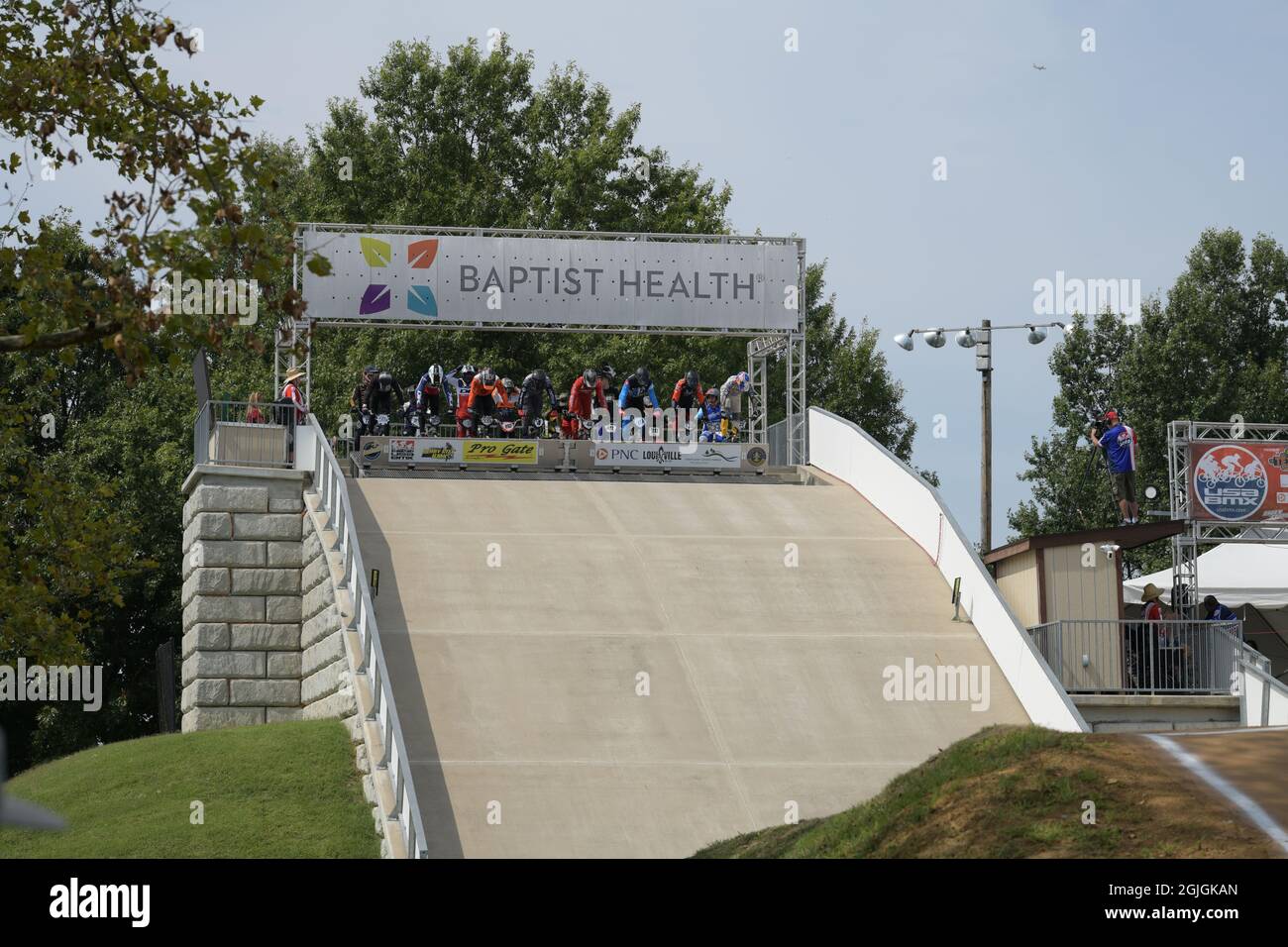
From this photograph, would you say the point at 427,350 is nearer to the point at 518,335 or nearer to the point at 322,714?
the point at 518,335

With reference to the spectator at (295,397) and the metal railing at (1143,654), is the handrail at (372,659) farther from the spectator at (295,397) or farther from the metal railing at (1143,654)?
the metal railing at (1143,654)

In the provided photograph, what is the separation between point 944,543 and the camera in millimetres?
26031

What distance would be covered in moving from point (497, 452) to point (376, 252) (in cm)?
543

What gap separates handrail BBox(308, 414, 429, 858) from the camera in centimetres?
1739

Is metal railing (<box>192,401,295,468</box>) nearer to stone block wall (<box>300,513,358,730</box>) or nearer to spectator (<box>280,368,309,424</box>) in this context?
spectator (<box>280,368,309,424</box>)

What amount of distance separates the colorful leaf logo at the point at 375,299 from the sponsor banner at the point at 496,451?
4151 mm

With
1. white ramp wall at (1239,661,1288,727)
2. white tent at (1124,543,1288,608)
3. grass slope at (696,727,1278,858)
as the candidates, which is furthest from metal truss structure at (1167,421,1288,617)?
grass slope at (696,727,1278,858)

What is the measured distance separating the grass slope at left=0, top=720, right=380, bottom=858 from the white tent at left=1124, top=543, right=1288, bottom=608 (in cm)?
1564

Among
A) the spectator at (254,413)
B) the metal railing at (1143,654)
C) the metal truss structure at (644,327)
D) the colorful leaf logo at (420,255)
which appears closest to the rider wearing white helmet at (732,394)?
the metal truss structure at (644,327)

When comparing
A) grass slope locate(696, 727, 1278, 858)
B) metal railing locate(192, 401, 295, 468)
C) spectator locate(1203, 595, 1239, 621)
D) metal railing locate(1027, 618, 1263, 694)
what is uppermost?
metal railing locate(192, 401, 295, 468)

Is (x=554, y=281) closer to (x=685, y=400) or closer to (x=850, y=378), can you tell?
(x=685, y=400)

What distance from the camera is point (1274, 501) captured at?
28188mm

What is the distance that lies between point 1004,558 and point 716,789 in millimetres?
7739

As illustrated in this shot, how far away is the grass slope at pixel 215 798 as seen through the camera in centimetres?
1847
